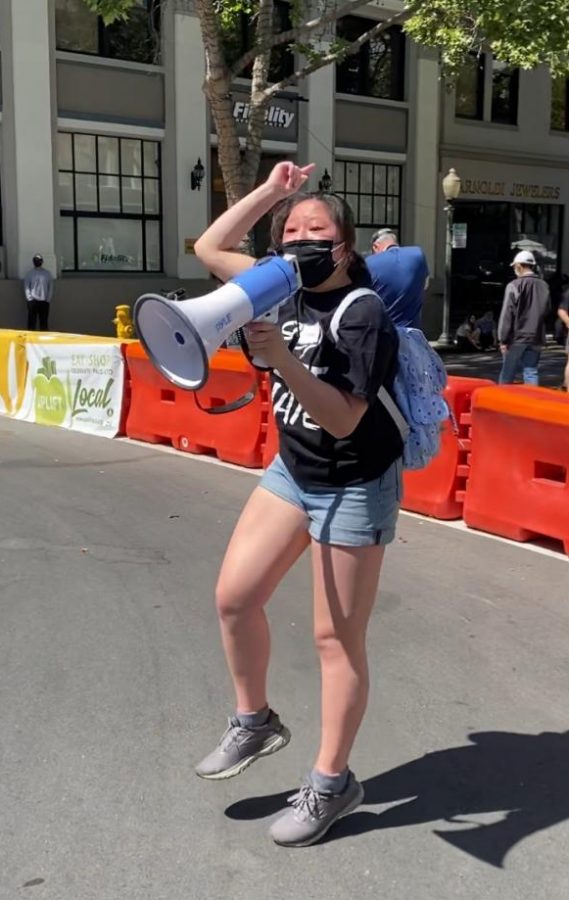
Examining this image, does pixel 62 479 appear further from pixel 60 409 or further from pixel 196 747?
pixel 196 747

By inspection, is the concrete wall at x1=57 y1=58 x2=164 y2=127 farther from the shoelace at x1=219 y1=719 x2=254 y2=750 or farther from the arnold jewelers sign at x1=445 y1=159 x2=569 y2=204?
the shoelace at x1=219 y1=719 x2=254 y2=750

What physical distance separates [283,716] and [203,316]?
2044mm

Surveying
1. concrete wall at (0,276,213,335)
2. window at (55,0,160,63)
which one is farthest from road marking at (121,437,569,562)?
window at (55,0,160,63)

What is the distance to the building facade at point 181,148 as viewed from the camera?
18.3 metres

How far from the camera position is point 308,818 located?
304 cm

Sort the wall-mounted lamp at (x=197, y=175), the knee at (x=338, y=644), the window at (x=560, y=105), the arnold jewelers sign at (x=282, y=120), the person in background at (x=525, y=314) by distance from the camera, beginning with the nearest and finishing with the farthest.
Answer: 1. the knee at (x=338, y=644)
2. the person in background at (x=525, y=314)
3. the wall-mounted lamp at (x=197, y=175)
4. the arnold jewelers sign at (x=282, y=120)
5. the window at (x=560, y=105)

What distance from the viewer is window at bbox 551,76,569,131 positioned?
27000 mm

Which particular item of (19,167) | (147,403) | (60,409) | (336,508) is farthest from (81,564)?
(19,167)

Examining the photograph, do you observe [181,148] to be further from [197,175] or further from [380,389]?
[380,389]

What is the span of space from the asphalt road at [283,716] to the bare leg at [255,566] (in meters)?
0.56

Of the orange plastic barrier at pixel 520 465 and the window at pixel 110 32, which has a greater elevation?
the window at pixel 110 32

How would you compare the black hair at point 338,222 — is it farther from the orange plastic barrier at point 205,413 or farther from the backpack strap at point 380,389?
the orange plastic barrier at point 205,413

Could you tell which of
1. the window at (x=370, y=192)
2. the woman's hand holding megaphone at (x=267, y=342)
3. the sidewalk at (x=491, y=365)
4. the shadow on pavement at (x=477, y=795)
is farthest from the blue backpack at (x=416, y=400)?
the window at (x=370, y=192)

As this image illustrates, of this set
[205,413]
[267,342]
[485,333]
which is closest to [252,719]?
[267,342]
